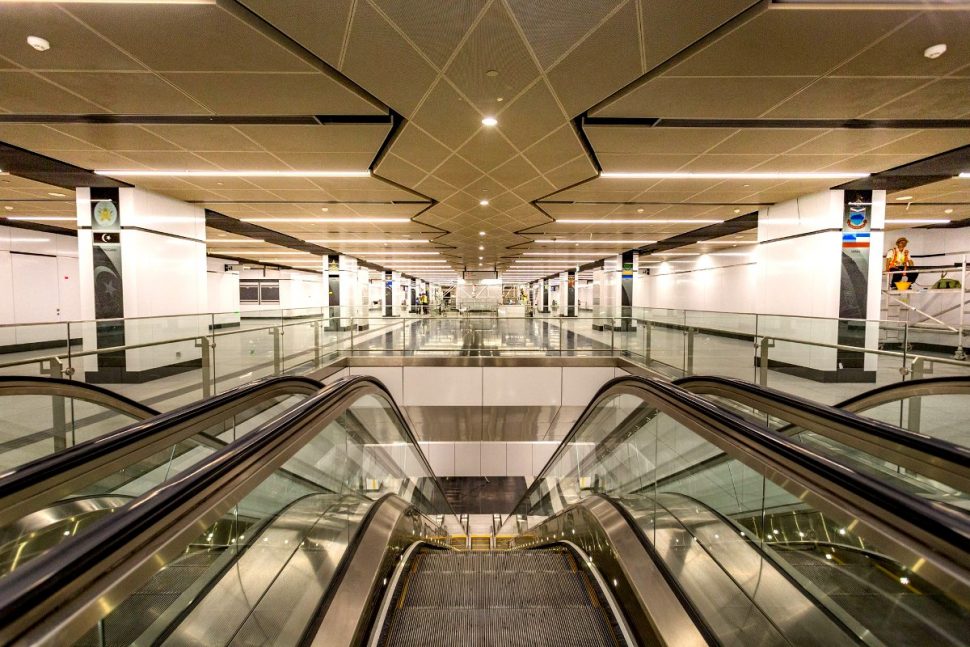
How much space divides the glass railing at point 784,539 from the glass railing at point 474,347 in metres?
3.08

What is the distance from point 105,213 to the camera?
7496 mm

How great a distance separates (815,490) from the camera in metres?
1.21

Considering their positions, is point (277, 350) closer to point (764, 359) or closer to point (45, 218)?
point (764, 359)

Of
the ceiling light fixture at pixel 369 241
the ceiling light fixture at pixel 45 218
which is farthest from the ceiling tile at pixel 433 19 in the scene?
the ceiling light fixture at pixel 45 218

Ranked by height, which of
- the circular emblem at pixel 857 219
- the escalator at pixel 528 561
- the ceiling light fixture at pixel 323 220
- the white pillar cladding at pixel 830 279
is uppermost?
the ceiling light fixture at pixel 323 220

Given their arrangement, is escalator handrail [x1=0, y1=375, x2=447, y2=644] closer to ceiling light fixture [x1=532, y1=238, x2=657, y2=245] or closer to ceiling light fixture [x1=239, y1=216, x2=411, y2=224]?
ceiling light fixture [x1=239, y1=216, x2=411, y2=224]

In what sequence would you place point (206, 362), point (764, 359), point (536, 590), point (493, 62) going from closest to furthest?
point (536, 590)
point (493, 62)
point (206, 362)
point (764, 359)

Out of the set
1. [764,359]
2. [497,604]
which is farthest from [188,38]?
[764,359]

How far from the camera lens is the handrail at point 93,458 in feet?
3.71

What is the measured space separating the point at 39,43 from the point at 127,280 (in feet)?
18.8

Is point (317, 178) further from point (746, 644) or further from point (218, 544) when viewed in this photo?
point (746, 644)

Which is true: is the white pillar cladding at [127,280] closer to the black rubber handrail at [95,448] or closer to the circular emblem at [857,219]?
the black rubber handrail at [95,448]

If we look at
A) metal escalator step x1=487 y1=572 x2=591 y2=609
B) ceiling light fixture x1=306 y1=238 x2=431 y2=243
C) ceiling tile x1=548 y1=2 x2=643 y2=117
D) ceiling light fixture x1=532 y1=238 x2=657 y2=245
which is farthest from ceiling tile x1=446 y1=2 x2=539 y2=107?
ceiling light fixture x1=306 y1=238 x2=431 y2=243

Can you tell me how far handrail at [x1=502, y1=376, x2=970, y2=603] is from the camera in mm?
855
